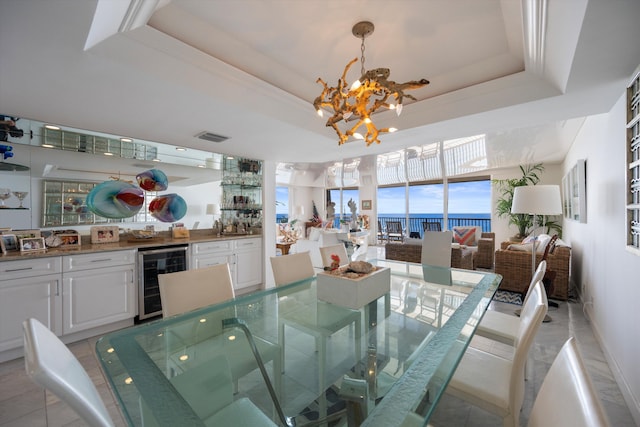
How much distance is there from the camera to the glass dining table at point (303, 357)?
91 cm

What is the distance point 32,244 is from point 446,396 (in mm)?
3878

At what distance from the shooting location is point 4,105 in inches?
87.7

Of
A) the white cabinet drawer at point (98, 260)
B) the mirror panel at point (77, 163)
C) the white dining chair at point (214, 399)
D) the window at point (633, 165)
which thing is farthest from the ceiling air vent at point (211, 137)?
the window at point (633, 165)

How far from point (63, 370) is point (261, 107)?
2315 millimetres

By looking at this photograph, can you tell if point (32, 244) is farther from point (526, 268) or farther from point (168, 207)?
point (526, 268)

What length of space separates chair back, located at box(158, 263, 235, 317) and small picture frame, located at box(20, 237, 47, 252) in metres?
1.96

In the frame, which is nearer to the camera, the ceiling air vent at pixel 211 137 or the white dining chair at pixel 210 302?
the white dining chair at pixel 210 302

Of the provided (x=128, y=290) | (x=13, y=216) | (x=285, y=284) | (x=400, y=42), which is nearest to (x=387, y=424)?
(x=285, y=284)

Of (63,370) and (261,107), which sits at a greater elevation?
(261,107)

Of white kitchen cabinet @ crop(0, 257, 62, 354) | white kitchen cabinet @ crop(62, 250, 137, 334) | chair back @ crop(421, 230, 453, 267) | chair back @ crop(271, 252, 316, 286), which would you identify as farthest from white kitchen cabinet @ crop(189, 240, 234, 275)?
chair back @ crop(421, 230, 453, 267)

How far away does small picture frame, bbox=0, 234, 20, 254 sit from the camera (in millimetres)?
2433

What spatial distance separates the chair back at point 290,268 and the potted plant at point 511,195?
18.3ft

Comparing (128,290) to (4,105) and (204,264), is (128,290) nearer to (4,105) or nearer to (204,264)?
(204,264)

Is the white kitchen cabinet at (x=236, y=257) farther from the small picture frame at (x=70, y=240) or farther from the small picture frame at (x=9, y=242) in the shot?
the small picture frame at (x=9, y=242)
